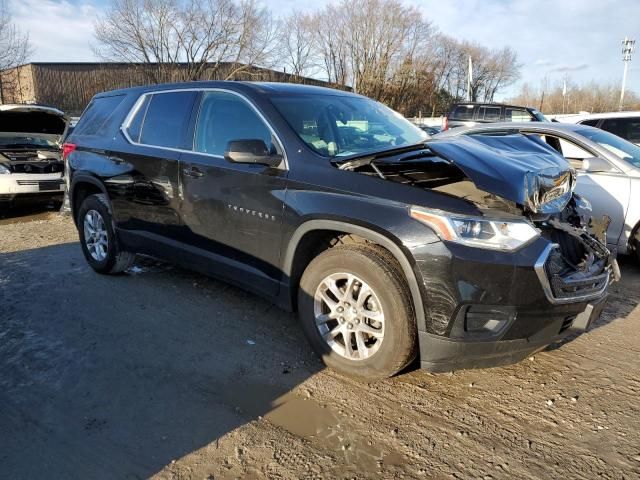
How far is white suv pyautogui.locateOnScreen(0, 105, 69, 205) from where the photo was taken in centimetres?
819

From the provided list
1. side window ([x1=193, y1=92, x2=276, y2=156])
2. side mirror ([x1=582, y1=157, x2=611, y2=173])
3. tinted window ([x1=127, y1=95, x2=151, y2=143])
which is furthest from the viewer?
side mirror ([x1=582, y1=157, x2=611, y2=173])

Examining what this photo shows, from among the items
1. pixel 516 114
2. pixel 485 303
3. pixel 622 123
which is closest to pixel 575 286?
pixel 485 303

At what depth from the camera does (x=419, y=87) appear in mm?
46688

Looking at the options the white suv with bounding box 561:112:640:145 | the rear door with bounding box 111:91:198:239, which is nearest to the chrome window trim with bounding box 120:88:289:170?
the rear door with bounding box 111:91:198:239

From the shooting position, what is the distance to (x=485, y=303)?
99.8 inches

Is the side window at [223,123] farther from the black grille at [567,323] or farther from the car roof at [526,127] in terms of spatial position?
the car roof at [526,127]

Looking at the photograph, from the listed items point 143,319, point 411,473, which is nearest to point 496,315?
point 411,473

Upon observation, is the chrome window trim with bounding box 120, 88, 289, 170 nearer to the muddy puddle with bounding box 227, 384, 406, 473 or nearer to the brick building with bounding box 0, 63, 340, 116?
the muddy puddle with bounding box 227, 384, 406, 473

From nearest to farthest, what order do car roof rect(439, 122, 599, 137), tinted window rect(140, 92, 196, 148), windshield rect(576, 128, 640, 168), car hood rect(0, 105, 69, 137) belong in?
tinted window rect(140, 92, 196, 148)
windshield rect(576, 128, 640, 168)
car roof rect(439, 122, 599, 137)
car hood rect(0, 105, 69, 137)

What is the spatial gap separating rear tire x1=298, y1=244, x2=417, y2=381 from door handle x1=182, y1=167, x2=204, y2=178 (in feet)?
4.13

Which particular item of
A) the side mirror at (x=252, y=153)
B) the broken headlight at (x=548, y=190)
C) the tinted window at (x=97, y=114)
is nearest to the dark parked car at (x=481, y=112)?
the tinted window at (x=97, y=114)

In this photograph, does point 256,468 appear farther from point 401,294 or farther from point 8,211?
point 8,211

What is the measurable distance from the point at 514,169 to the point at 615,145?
145 inches

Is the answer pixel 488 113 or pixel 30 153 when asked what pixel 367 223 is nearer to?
pixel 30 153
